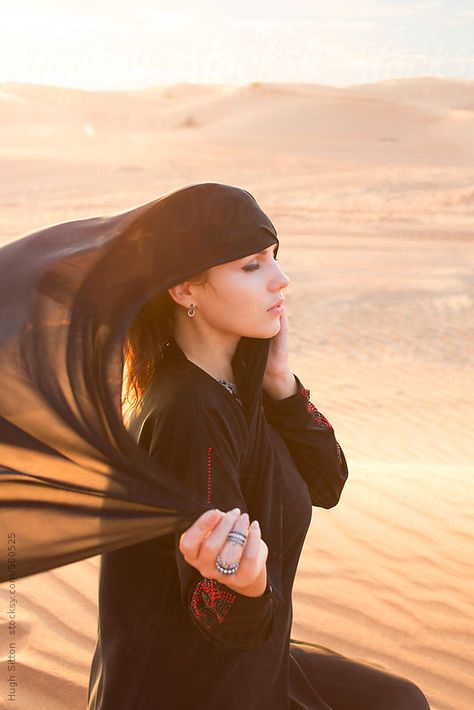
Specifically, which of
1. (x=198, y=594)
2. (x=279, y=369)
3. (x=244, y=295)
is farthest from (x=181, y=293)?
(x=198, y=594)

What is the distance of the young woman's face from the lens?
270 centimetres

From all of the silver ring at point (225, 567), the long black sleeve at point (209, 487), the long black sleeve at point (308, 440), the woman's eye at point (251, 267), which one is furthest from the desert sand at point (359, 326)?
the woman's eye at point (251, 267)

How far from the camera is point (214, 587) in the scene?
2451 millimetres

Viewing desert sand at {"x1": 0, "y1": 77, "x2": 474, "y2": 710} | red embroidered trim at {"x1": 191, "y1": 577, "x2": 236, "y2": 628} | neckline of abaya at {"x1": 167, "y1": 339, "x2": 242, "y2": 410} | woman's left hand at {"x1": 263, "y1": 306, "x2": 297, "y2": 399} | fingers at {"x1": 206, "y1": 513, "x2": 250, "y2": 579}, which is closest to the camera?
fingers at {"x1": 206, "y1": 513, "x2": 250, "y2": 579}

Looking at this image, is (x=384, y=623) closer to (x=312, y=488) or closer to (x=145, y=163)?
(x=312, y=488)

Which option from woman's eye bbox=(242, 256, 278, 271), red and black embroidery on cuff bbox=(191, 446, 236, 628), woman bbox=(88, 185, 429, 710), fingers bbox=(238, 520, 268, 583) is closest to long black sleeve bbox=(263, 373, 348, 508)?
woman bbox=(88, 185, 429, 710)

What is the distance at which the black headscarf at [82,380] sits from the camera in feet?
8.16

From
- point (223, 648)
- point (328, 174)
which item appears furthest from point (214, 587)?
point (328, 174)

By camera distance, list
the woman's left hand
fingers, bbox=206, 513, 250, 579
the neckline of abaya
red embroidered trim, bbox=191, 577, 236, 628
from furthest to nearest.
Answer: the woman's left hand
the neckline of abaya
red embroidered trim, bbox=191, 577, 236, 628
fingers, bbox=206, 513, 250, 579

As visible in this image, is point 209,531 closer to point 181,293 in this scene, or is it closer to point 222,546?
point 222,546

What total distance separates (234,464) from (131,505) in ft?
0.90

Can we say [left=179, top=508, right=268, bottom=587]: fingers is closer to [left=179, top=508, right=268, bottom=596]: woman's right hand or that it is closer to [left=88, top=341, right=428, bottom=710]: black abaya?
[left=179, top=508, right=268, bottom=596]: woman's right hand

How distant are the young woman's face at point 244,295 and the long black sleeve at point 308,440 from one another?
392 mm

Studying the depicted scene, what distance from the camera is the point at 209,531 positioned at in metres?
2.35
